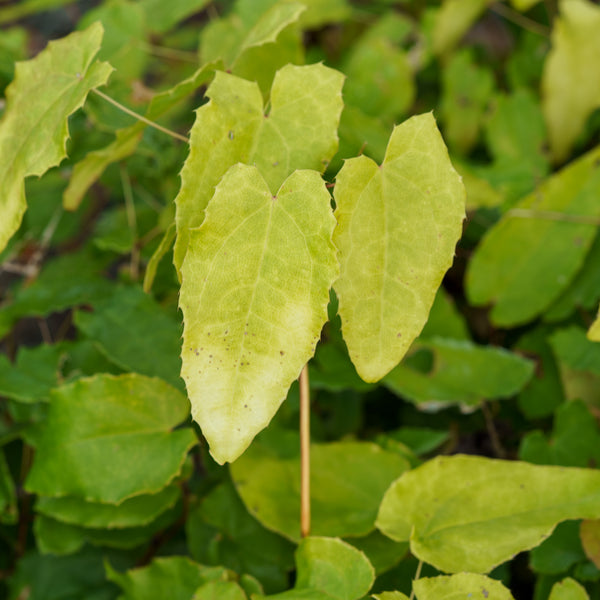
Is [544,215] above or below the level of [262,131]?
below

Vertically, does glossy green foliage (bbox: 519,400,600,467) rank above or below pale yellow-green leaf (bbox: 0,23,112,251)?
below

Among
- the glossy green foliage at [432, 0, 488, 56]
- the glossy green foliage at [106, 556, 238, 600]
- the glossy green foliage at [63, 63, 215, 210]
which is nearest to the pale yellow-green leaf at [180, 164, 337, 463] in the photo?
the glossy green foliage at [63, 63, 215, 210]

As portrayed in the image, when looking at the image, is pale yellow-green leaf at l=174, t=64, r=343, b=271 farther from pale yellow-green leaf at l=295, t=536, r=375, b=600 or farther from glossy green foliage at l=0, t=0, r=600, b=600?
pale yellow-green leaf at l=295, t=536, r=375, b=600

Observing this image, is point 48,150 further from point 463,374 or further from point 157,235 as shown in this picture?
point 463,374

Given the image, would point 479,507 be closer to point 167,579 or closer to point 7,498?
point 167,579

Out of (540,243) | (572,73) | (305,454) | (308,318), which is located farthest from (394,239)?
(572,73)

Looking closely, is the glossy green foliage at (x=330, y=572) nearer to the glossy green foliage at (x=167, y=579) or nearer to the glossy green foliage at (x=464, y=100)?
the glossy green foliage at (x=167, y=579)

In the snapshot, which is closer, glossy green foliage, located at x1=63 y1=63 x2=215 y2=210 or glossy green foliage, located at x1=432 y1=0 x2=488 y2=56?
glossy green foliage, located at x1=63 y1=63 x2=215 y2=210
